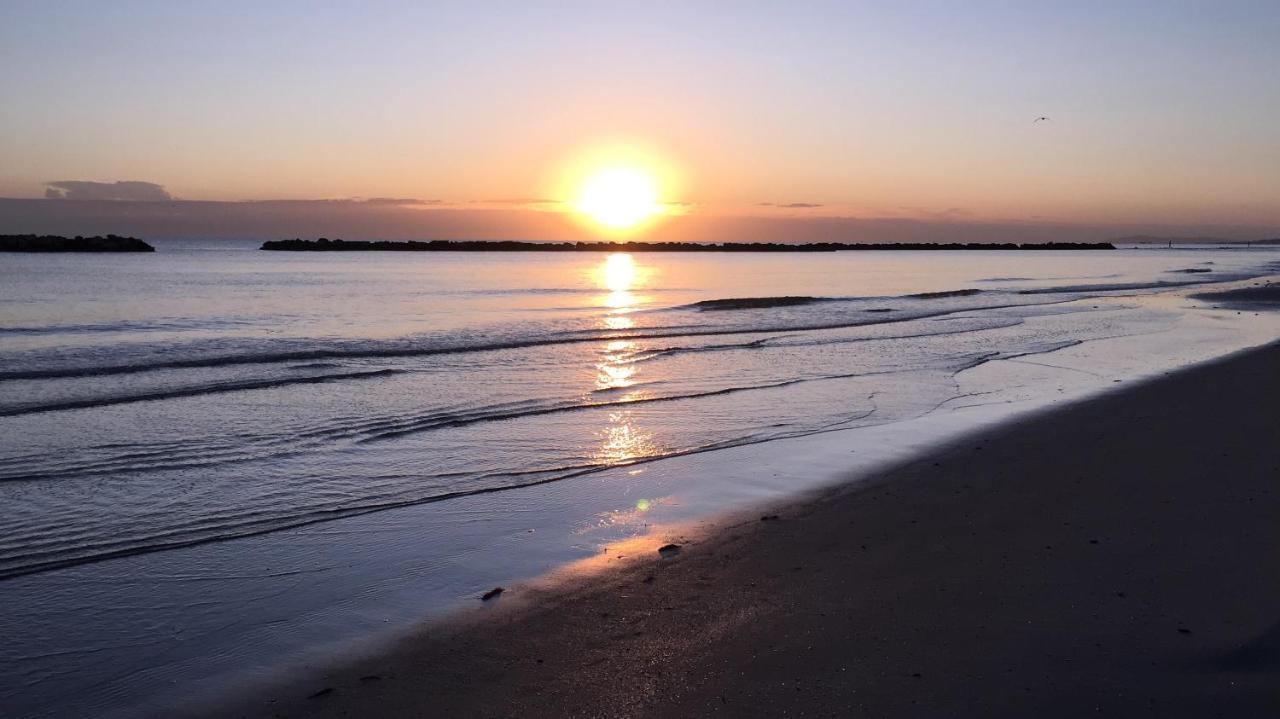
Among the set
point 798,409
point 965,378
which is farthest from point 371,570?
point 965,378

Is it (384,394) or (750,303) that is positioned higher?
(750,303)

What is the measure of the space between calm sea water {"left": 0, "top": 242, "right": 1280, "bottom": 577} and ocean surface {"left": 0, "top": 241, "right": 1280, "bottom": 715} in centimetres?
6

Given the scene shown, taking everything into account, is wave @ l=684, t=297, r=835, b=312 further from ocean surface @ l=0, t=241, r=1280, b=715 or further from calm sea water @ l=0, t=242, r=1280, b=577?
ocean surface @ l=0, t=241, r=1280, b=715

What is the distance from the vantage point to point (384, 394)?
1434 cm

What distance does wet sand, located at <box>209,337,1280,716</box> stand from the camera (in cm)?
419

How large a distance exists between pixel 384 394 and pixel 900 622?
1106cm

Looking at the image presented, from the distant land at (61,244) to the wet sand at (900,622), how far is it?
11824 centimetres

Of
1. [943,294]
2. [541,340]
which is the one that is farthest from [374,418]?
[943,294]

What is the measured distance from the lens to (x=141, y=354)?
61.9 ft

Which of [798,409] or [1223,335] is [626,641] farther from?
[1223,335]

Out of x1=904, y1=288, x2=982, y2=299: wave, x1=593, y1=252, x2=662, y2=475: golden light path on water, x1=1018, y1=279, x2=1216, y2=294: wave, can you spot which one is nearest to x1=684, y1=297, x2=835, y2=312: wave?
x1=593, y1=252, x2=662, y2=475: golden light path on water

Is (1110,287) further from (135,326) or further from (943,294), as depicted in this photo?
(135,326)

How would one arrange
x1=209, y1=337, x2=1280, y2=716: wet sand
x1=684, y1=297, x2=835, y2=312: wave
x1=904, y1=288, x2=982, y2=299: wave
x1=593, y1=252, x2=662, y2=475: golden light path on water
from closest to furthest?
x1=209, y1=337, x2=1280, y2=716: wet sand
x1=593, y1=252, x2=662, y2=475: golden light path on water
x1=684, y1=297, x2=835, y2=312: wave
x1=904, y1=288, x2=982, y2=299: wave

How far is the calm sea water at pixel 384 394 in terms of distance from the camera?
838 cm
